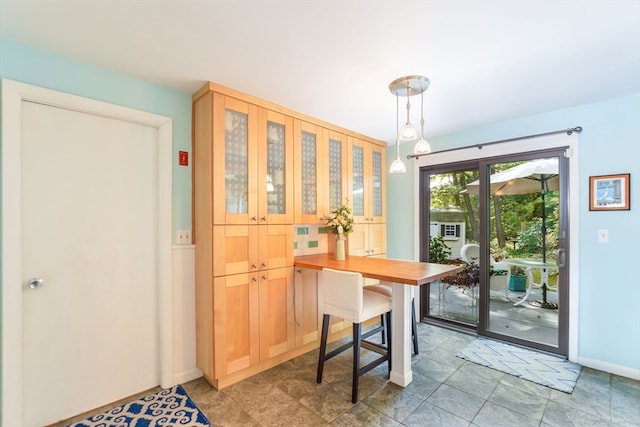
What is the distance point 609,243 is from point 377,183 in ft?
7.76

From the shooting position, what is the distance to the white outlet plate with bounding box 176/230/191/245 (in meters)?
2.40

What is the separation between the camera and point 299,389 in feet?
7.52

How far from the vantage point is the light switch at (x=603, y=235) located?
2580 mm

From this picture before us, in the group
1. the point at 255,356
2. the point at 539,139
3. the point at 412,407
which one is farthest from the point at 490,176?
the point at 255,356

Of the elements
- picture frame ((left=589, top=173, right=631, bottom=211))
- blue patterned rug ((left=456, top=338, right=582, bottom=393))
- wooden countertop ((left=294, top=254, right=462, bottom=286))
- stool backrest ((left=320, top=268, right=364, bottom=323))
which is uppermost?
picture frame ((left=589, top=173, right=631, bottom=211))

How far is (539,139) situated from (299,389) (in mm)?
3271

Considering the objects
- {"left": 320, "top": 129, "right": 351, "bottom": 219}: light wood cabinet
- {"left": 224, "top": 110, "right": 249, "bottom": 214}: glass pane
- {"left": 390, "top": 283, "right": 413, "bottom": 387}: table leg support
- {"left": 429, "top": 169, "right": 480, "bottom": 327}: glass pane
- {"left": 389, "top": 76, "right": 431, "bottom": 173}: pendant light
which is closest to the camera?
{"left": 389, "top": 76, "right": 431, "bottom": 173}: pendant light

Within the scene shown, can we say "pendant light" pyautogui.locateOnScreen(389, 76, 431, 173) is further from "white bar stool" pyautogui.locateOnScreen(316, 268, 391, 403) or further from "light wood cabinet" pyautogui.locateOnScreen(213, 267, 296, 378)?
"light wood cabinet" pyautogui.locateOnScreen(213, 267, 296, 378)

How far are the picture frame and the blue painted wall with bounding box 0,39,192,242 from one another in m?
3.64

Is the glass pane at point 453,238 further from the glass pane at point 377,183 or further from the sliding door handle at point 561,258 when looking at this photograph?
the sliding door handle at point 561,258

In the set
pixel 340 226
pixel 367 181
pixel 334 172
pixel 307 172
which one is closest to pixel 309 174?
pixel 307 172


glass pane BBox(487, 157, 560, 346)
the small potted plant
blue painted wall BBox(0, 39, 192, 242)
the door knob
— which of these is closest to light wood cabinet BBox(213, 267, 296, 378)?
the small potted plant

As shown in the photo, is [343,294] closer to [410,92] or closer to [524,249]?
[410,92]

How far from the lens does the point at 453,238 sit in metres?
3.71
